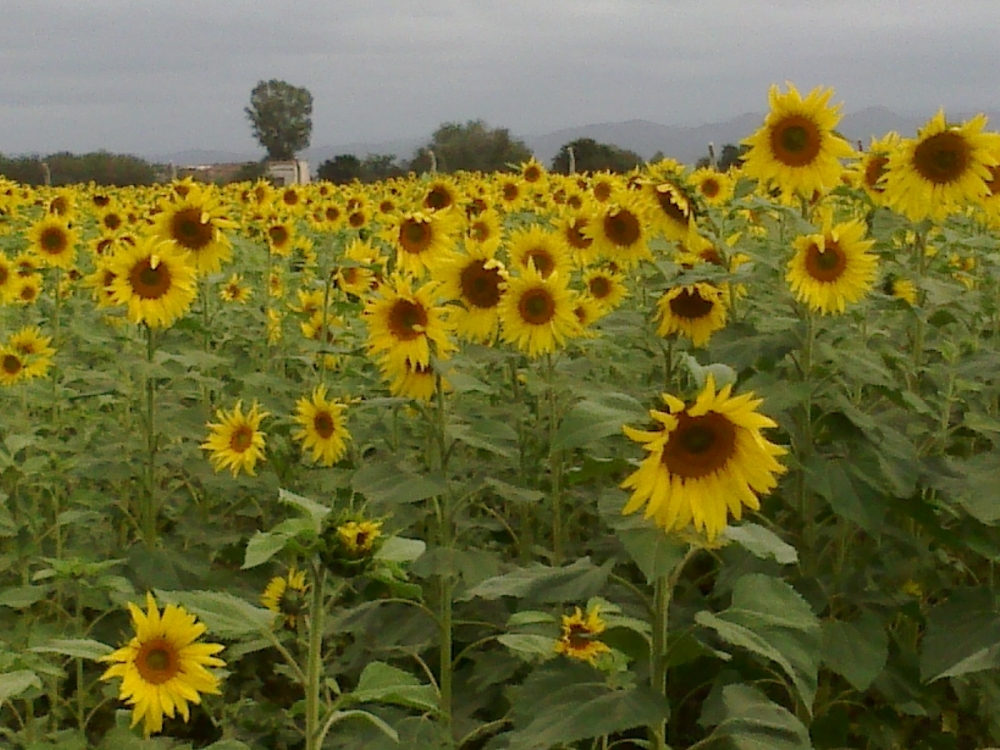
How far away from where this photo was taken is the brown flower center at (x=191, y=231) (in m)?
3.92

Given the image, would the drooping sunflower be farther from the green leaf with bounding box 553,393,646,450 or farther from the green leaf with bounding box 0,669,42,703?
the green leaf with bounding box 0,669,42,703

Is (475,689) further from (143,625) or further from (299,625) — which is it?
(143,625)

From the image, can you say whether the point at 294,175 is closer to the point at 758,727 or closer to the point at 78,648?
the point at 78,648

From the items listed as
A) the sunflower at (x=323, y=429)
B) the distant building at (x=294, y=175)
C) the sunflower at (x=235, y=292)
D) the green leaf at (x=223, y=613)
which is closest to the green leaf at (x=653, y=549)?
the green leaf at (x=223, y=613)

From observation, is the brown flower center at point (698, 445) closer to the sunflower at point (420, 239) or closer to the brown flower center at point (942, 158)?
the brown flower center at point (942, 158)

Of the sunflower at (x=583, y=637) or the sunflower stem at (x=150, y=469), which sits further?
the sunflower stem at (x=150, y=469)

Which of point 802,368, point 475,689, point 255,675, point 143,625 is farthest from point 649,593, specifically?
point 143,625

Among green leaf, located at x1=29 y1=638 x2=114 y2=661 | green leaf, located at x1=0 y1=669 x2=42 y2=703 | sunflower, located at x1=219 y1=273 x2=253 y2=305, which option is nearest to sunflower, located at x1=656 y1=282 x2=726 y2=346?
green leaf, located at x1=29 y1=638 x2=114 y2=661

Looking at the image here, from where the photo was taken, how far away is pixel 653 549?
1.72 m

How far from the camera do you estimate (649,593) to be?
→ 10.3 feet

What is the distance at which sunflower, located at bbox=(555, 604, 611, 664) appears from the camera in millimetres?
2204

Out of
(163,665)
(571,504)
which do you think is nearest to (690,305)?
(571,504)

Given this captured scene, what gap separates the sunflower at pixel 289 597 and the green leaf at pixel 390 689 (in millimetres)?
1102

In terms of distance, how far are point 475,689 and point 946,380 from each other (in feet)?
5.12
